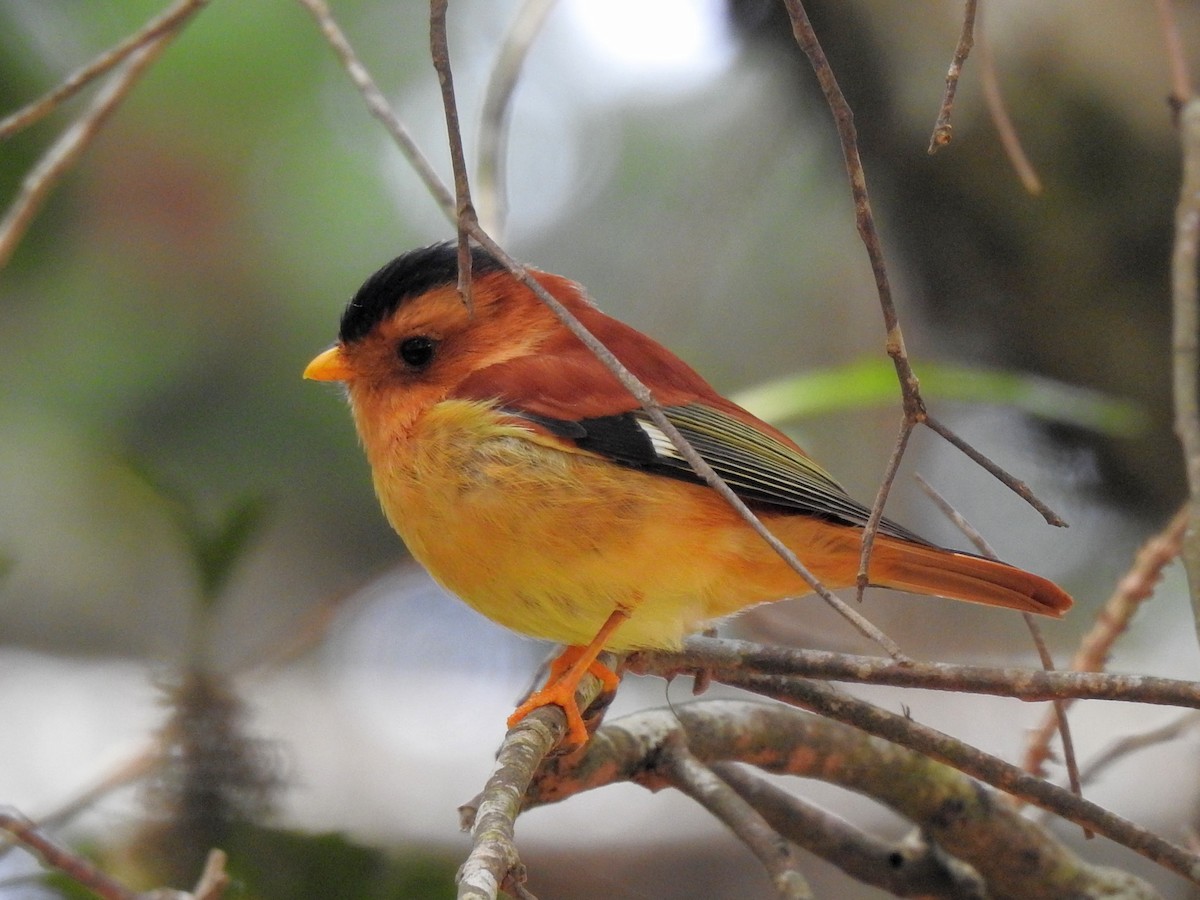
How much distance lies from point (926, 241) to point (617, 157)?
9.30 ft

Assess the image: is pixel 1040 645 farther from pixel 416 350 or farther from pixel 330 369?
pixel 330 369

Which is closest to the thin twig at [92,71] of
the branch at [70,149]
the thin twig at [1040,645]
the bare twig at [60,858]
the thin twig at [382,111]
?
the branch at [70,149]

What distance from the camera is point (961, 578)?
2266mm

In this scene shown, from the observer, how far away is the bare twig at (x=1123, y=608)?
2250 millimetres

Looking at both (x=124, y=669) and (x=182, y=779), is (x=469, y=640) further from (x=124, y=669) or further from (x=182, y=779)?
(x=182, y=779)

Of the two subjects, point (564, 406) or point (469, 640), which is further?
point (469, 640)

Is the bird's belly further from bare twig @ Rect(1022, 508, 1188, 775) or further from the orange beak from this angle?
bare twig @ Rect(1022, 508, 1188, 775)

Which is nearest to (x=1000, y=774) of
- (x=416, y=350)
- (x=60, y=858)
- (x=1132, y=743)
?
(x=1132, y=743)

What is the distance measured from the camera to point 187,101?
16.7 ft

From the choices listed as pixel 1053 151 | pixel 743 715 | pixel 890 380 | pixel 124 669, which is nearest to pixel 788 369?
pixel 1053 151

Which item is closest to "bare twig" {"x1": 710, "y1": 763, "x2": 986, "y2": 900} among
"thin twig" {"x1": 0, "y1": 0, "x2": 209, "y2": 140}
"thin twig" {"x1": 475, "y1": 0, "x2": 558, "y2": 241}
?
"thin twig" {"x1": 475, "y1": 0, "x2": 558, "y2": 241}

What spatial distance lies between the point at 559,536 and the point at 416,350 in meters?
0.62

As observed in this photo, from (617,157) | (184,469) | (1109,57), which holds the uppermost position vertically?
Result: (617,157)

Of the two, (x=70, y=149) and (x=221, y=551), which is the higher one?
(x=70, y=149)
